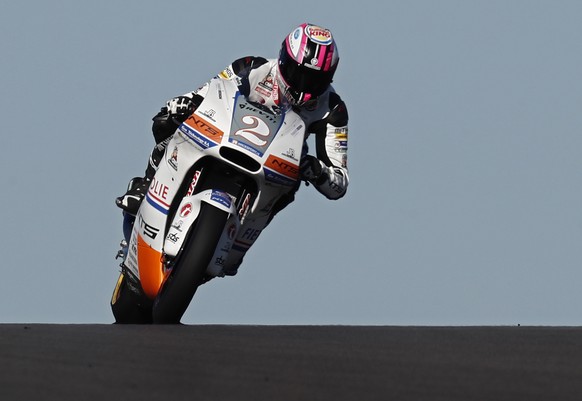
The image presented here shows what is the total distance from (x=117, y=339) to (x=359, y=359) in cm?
129

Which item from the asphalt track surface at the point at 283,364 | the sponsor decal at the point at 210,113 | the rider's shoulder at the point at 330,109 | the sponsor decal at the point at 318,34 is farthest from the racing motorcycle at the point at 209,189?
the asphalt track surface at the point at 283,364

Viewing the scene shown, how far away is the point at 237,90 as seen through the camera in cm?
910

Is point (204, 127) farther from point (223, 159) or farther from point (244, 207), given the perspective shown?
point (244, 207)

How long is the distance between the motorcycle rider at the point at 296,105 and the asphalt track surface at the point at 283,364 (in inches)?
105

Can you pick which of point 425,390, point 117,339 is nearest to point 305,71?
point 117,339

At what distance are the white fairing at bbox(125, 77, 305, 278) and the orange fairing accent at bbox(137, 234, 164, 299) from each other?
22 millimetres

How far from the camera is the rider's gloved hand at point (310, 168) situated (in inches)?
354

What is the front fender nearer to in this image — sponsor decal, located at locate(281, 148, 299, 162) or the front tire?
sponsor decal, located at locate(281, 148, 299, 162)

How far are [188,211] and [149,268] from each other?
0.64 m

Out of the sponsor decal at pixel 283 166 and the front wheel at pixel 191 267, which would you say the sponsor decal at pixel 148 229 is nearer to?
the front wheel at pixel 191 267

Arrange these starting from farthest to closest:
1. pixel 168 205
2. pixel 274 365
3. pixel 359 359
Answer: pixel 168 205
pixel 359 359
pixel 274 365

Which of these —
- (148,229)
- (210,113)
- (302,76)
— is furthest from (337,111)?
(148,229)

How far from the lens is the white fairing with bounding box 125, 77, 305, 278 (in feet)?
28.2

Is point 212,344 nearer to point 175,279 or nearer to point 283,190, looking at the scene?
point 175,279
